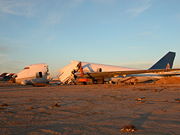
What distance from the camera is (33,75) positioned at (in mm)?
34438

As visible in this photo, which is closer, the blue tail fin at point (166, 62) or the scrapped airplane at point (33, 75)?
the scrapped airplane at point (33, 75)

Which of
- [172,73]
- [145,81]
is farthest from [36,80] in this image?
[172,73]

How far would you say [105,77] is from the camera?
38344 mm

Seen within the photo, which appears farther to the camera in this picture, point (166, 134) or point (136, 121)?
point (136, 121)

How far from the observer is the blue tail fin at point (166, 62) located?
41725mm

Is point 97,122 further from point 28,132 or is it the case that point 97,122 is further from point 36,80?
point 36,80

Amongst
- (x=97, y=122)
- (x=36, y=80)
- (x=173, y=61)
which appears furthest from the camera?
(x=173, y=61)

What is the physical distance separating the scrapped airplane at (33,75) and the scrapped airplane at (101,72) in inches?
222

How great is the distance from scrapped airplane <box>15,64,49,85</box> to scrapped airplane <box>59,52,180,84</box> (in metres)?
5.63

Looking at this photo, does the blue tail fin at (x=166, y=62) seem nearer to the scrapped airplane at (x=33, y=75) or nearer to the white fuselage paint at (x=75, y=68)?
the white fuselage paint at (x=75, y=68)

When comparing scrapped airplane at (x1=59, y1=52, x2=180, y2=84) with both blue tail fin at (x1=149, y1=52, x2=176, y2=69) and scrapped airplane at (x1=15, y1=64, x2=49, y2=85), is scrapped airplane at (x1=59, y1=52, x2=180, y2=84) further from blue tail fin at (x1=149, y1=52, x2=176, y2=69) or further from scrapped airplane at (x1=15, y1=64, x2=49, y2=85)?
scrapped airplane at (x1=15, y1=64, x2=49, y2=85)

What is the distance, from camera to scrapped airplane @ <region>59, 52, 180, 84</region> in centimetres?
3516

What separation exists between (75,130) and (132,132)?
1.52m

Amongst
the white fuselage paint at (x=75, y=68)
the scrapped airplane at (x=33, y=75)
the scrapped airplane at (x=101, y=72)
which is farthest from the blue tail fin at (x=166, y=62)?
the scrapped airplane at (x=33, y=75)
